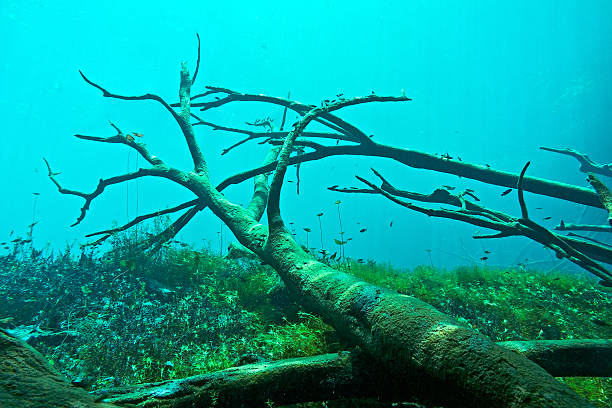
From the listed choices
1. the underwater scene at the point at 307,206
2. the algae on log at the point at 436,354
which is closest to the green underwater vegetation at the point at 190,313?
the underwater scene at the point at 307,206

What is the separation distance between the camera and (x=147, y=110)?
9400cm

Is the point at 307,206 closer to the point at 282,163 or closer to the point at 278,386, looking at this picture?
the point at 282,163

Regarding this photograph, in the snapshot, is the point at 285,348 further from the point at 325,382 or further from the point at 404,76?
the point at 404,76

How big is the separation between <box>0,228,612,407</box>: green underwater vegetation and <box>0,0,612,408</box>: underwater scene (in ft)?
0.18

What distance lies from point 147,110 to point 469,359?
11240cm

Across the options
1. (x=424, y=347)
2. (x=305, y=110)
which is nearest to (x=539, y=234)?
(x=424, y=347)

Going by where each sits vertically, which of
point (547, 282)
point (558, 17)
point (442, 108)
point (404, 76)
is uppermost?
point (404, 76)

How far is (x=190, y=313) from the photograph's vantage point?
5488 mm

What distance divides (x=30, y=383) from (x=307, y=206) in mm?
144586

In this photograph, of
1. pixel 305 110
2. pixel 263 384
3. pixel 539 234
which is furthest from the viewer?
pixel 305 110

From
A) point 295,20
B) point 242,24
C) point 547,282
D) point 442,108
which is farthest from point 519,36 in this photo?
point 547,282

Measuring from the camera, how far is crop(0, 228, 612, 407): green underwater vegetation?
374 cm

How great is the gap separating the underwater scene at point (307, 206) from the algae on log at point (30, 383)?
12 millimetres

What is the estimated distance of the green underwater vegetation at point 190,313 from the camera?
374 cm
